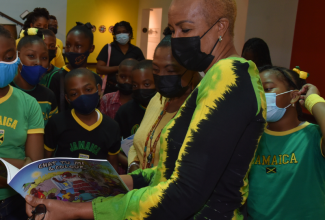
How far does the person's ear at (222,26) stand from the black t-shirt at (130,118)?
1.90 metres

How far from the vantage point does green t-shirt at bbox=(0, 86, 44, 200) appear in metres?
1.83

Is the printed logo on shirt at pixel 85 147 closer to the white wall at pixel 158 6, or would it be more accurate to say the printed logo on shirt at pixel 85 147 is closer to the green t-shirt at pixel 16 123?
the green t-shirt at pixel 16 123

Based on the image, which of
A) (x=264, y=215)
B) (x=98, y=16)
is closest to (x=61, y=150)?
(x=264, y=215)

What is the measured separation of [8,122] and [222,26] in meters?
1.48

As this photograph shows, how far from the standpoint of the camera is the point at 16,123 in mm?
1872

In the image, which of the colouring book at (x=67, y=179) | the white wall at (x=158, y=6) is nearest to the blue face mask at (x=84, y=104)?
the colouring book at (x=67, y=179)

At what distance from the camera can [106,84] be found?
14.8 feet

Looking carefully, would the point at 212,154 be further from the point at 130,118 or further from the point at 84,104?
the point at 130,118

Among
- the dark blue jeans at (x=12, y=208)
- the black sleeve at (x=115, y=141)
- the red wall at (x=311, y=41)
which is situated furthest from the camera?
the red wall at (x=311, y=41)

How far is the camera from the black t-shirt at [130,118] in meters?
2.84

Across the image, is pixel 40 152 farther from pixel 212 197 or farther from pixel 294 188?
pixel 294 188

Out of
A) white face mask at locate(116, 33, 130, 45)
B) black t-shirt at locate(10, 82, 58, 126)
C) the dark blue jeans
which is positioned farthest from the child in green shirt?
white face mask at locate(116, 33, 130, 45)

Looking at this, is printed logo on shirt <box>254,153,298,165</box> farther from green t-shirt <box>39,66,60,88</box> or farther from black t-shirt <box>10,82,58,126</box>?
green t-shirt <box>39,66,60,88</box>

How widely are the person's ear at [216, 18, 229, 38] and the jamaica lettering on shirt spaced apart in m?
1.46
